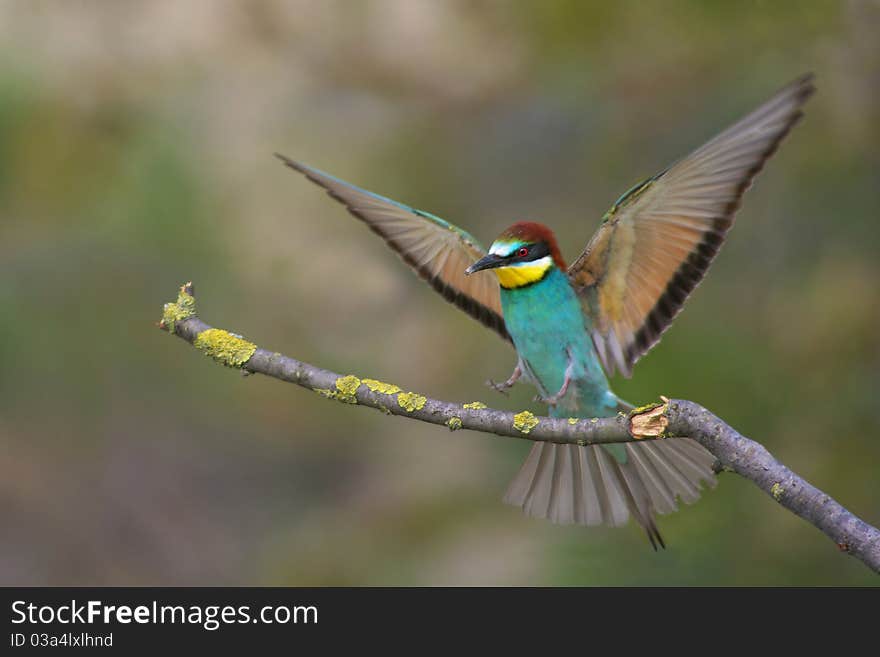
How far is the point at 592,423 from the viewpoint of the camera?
106cm

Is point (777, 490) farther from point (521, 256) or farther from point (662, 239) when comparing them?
point (521, 256)

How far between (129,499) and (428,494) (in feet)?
2.70

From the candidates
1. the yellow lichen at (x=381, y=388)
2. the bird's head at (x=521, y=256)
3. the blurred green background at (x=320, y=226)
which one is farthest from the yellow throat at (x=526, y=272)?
the blurred green background at (x=320, y=226)

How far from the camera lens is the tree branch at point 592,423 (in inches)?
36.0

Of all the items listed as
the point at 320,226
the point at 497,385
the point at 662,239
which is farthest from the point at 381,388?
the point at 320,226

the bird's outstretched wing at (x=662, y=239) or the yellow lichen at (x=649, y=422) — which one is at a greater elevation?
the bird's outstretched wing at (x=662, y=239)

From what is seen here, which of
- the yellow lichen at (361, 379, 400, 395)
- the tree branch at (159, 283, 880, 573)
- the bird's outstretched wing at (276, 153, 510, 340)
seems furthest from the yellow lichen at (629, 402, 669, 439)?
the bird's outstretched wing at (276, 153, 510, 340)

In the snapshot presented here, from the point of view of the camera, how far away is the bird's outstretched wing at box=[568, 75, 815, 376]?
1.27 metres

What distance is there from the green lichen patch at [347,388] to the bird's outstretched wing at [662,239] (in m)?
0.49

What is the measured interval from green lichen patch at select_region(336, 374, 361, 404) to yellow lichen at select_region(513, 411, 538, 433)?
17 cm

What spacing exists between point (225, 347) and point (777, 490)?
59 centimetres

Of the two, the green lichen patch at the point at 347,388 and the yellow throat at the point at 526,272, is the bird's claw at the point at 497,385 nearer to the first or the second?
the yellow throat at the point at 526,272

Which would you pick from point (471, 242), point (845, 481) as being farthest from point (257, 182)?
point (845, 481)

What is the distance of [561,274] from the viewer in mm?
1580
